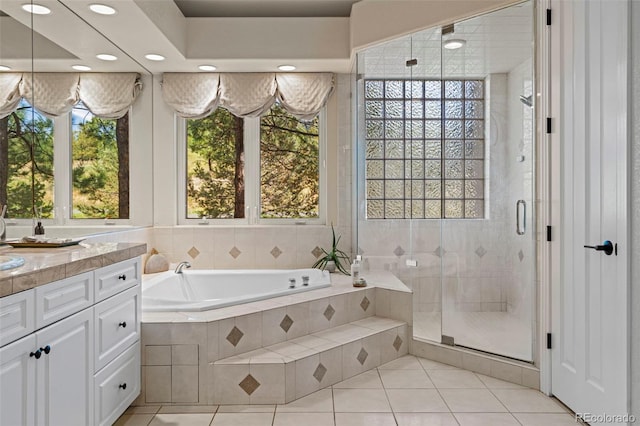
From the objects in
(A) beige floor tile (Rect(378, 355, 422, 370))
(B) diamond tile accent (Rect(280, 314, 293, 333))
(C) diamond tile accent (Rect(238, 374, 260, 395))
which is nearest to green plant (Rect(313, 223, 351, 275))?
(A) beige floor tile (Rect(378, 355, 422, 370))

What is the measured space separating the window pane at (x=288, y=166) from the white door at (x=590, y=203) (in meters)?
2.22

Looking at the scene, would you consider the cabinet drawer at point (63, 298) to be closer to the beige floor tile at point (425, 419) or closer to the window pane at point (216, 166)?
the beige floor tile at point (425, 419)

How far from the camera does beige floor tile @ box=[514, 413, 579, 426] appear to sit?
2230 mm

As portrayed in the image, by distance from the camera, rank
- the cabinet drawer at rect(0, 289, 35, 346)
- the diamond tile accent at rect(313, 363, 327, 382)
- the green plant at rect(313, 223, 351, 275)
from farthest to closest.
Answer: the green plant at rect(313, 223, 351, 275)
the diamond tile accent at rect(313, 363, 327, 382)
the cabinet drawer at rect(0, 289, 35, 346)

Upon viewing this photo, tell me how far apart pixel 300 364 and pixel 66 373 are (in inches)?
48.6

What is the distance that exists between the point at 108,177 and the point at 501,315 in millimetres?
3167

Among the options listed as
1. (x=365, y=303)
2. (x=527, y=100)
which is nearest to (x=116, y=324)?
(x=365, y=303)

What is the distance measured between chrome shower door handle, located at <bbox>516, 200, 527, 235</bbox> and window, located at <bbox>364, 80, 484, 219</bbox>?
334 millimetres

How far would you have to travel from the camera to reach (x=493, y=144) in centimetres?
309

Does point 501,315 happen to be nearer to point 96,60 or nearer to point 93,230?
point 93,230

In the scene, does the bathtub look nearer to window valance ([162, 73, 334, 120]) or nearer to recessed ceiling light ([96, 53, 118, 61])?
window valance ([162, 73, 334, 120])

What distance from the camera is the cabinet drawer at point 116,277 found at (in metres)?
1.91

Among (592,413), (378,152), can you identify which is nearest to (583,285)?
(592,413)

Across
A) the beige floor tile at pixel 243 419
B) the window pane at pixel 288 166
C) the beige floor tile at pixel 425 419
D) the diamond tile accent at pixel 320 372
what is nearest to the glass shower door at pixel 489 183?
the beige floor tile at pixel 425 419
